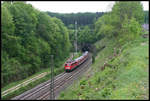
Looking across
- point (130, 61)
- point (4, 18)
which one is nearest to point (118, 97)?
point (130, 61)

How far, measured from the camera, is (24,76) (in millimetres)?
18719

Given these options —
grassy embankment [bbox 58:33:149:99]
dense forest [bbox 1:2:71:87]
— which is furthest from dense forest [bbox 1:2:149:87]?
grassy embankment [bbox 58:33:149:99]

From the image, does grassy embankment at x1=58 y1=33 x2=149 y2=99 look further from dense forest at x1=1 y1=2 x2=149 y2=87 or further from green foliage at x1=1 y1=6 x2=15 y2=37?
green foliage at x1=1 y1=6 x2=15 y2=37

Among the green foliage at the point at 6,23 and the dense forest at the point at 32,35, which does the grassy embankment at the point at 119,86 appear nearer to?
the dense forest at the point at 32,35

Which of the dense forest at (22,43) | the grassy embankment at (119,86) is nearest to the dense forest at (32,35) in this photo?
the dense forest at (22,43)

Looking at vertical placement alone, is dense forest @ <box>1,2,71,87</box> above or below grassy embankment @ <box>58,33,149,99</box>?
above

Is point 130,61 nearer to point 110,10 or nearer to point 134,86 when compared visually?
point 134,86

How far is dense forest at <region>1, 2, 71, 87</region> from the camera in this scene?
17344 millimetres

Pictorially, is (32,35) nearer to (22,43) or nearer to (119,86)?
(22,43)

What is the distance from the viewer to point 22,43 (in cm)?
2027

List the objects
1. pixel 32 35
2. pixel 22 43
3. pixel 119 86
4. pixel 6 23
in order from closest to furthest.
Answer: pixel 119 86
pixel 6 23
pixel 22 43
pixel 32 35

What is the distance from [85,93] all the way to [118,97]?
8.53ft

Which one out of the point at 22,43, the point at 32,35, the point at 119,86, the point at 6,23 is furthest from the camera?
the point at 32,35

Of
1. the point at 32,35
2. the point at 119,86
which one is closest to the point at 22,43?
the point at 32,35
